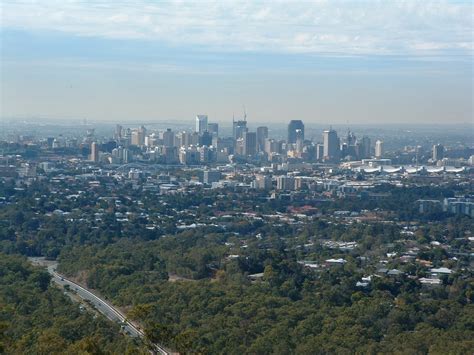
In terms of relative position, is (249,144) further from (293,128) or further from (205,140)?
(293,128)

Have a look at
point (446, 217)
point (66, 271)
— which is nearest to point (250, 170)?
point (446, 217)

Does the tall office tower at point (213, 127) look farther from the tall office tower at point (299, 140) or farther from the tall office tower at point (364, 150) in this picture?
the tall office tower at point (364, 150)

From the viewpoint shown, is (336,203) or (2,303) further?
(336,203)

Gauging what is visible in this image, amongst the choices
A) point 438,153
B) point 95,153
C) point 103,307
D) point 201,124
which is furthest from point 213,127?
point 103,307

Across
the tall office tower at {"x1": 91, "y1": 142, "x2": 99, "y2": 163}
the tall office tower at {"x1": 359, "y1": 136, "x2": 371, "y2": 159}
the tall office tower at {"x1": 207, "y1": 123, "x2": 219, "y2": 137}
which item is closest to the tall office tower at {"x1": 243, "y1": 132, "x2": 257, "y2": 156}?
the tall office tower at {"x1": 359, "y1": 136, "x2": 371, "y2": 159}

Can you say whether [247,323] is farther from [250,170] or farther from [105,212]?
[250,170]

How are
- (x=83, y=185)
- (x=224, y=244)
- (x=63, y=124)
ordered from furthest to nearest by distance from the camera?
(x=63, y=124)
(x=83, y=185)
(x=224, y=244)

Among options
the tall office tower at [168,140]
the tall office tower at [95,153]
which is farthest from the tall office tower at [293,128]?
the tall office tower at [95,153]

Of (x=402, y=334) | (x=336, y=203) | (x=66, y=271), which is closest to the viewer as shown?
(x=402, y=334)
